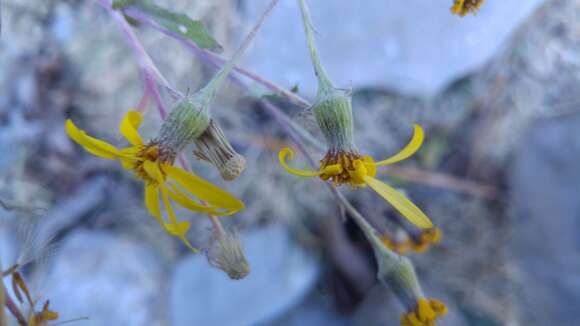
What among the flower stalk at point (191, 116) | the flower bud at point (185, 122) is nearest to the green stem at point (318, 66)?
the flower stalk at point (191, 116)

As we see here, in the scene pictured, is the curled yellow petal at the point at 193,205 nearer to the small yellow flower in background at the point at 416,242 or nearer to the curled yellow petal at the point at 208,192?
the curled yellow petal at the point at 208,192

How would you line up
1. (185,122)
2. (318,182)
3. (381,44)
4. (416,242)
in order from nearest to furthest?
(185,122)
(416,242)
(318,182)
(381,44)

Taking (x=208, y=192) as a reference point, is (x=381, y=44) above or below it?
above

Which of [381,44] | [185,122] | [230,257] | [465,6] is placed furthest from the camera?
[381,44]

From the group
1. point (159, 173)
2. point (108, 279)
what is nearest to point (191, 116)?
point (159, 173)

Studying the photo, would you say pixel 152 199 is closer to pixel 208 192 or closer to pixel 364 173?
pixel 208 192

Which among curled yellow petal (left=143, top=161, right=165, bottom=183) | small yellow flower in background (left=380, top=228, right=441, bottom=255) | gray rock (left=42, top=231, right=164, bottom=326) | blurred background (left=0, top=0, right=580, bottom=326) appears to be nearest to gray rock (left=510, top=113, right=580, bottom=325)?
blurred background (left=0, top=0, right=580, bottom=326)
